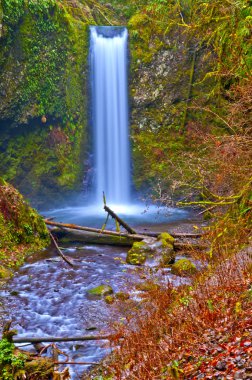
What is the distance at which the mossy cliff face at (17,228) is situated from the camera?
419 inches

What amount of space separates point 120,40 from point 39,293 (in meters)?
16.9

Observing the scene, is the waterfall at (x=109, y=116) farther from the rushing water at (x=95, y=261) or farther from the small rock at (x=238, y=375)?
the small rock at (x=238, y=375)

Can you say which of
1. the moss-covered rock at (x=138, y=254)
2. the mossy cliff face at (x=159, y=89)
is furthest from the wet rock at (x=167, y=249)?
the mossy cliff face at (x=159, y=89)

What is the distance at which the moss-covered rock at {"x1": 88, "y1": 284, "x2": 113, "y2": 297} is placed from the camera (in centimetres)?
829

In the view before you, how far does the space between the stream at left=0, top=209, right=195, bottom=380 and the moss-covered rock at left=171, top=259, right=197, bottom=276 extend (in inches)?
8.0

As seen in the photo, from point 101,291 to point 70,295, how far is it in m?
0.71

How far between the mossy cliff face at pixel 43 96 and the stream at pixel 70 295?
323 inches

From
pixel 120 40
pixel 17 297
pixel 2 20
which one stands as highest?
pixel 120 40

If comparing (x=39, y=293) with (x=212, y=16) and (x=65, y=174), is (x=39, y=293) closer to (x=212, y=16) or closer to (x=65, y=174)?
(x=212, y=16)

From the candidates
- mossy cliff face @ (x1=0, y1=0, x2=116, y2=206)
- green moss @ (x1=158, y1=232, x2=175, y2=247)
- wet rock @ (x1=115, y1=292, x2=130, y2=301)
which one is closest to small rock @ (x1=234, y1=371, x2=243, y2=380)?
wet rock @ (x1=115, y1=292, x2=130, y2=301)

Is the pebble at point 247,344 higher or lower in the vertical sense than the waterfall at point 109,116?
lower

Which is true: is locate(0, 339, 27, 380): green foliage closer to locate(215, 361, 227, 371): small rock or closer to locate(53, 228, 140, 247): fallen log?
locate(215, 361, 227, 371): small rock

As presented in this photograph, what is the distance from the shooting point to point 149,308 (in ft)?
19.2

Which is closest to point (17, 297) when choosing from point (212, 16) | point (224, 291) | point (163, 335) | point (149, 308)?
point (149, 308)
